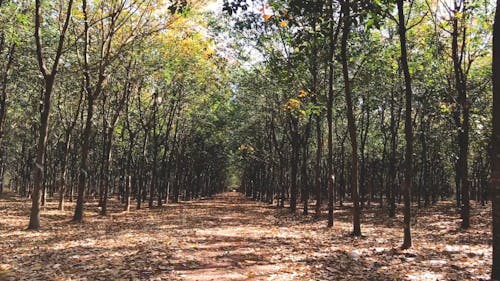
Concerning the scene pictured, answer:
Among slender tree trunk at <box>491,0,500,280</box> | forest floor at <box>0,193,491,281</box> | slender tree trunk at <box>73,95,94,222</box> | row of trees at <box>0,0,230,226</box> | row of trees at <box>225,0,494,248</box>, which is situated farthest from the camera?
slender tree trunk at <box>73,95,94,222</box>

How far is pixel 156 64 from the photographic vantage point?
24.4 meters

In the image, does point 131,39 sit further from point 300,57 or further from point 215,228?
point 300,57

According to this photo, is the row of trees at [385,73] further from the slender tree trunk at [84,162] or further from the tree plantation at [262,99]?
the slender tree trunk at [84,162]

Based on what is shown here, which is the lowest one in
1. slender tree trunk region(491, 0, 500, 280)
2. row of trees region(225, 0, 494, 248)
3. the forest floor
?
the forest floor

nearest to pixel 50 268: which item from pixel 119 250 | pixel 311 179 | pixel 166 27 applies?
pixel 119 250

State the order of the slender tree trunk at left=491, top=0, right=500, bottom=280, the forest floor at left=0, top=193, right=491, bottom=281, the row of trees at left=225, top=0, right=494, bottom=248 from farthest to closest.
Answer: the row of trees at left=225, top=0, right=494, bottom=248, the forest floor at left=0, top=193, right=491, bottom=281, the slender tree trunk at left=491, top=0, right=500, bottom=280

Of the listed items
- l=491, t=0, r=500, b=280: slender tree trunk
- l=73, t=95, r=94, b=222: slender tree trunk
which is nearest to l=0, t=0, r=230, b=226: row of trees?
l=73, t=95, r=94, b=222: slender tree trunk

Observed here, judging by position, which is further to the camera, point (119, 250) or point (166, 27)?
point (166, 27)

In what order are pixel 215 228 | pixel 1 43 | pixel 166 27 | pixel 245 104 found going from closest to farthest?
1. pixel 215 228
2. pixel 166 27
3. pixel 1 43
4. pixel 245 104

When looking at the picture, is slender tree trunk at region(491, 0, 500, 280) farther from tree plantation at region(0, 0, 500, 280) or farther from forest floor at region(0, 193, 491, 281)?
forest floor at region(0, 193, 491, 281)

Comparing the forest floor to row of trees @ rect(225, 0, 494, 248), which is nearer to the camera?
the forest floor

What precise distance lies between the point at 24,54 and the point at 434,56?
22718 millimetres

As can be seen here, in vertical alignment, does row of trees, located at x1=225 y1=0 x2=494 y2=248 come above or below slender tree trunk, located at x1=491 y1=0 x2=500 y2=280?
above

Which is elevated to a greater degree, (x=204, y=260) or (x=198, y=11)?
(x=198, y=11)
